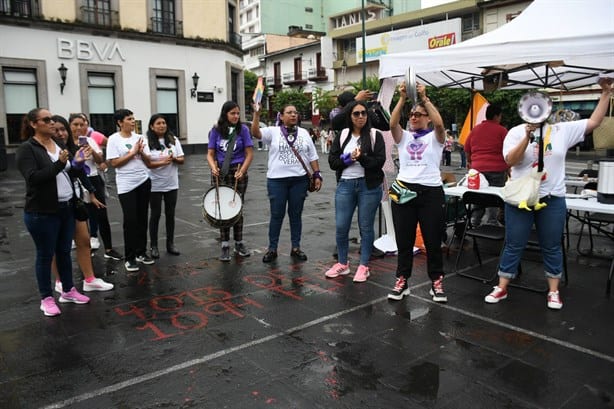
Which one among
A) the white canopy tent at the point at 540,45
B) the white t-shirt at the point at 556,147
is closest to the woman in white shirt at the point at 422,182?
the white t-shirt at the point at 556,147

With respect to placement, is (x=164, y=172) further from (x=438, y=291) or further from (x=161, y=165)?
(x=438, y=291)

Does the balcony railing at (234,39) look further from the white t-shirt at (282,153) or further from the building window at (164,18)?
the white t-shirt at (282,153)

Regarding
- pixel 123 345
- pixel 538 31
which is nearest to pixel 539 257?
pixel 538 31

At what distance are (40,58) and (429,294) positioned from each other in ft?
71.3

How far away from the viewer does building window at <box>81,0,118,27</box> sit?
892 inches

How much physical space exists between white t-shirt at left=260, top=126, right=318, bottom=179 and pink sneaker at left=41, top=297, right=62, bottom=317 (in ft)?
8.53

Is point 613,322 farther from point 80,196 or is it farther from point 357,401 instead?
point 80,196

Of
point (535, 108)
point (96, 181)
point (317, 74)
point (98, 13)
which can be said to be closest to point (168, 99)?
point (98, 13)

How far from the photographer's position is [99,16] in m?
23.1

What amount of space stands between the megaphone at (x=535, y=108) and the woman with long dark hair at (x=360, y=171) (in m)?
1.41

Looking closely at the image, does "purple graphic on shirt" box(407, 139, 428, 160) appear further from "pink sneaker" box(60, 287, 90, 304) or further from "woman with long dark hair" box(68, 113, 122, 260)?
"woman with long dark hair" box(68, 113, 122, 260)

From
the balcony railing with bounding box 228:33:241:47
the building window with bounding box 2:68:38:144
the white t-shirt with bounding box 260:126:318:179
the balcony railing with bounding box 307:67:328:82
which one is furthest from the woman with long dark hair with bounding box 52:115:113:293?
the balcony railing with bounding box 307:67:328:82

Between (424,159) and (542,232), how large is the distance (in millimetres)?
1234

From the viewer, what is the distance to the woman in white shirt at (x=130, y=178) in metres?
5.83
